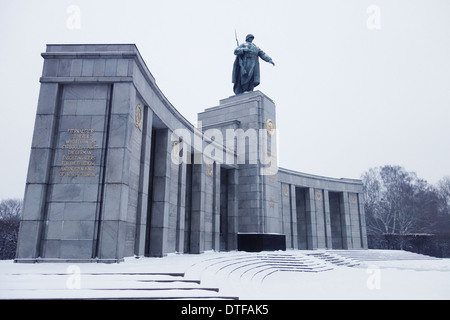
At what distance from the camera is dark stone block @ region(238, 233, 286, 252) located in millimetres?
21055

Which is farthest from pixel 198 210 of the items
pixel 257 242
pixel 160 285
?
pixel 160 285

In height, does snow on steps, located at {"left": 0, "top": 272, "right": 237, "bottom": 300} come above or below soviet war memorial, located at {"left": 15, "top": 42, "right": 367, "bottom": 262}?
below

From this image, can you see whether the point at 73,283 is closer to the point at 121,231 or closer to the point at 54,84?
the point at 121,231

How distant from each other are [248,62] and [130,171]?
631 inches

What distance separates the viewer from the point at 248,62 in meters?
25.1

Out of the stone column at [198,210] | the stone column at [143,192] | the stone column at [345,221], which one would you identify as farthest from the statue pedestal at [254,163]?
the stone column at [345,221]

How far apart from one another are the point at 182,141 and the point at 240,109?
26.8ft

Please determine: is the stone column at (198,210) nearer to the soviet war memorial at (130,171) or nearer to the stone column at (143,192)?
the soviet war memorial at (130,171)

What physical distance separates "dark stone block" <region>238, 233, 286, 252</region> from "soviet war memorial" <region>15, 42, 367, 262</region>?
2.6 inches

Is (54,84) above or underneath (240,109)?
underneath

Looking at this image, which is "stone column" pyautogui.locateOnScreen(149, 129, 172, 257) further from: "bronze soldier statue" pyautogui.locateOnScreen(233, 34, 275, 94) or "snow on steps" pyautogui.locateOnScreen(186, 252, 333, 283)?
"bronze soldier statue" pyautogui.locateOnScreen(233, 34, 275, 94)
